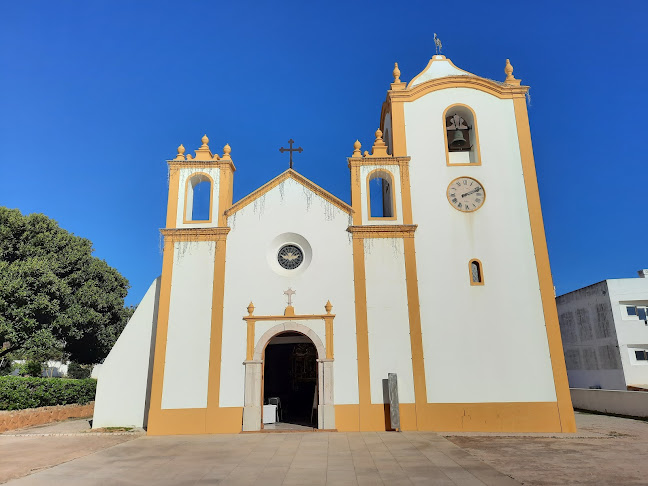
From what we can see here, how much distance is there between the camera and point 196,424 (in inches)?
496

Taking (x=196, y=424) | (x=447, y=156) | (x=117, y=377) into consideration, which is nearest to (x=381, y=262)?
(x=447, y=156)

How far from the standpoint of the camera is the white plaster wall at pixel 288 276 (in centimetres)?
1292

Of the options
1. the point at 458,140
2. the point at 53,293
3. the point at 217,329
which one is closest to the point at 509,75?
the point at 458,140

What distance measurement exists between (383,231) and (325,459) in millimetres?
7192

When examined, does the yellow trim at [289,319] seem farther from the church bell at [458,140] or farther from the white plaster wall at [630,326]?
the white plaster wall at [630,326]

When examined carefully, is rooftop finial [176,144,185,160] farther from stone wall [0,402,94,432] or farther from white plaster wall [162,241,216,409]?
stone wall [0,402,94,432]

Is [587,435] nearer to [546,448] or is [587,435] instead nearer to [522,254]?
[546,448]

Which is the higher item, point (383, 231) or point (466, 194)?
point (466, 194)

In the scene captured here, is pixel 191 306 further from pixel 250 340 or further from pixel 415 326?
pixel 415 326

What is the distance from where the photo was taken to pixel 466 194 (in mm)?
14438

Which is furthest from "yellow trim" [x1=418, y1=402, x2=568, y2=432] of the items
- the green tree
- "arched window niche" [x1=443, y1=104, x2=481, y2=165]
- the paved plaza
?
the green tree

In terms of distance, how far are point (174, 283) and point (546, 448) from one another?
10.9m

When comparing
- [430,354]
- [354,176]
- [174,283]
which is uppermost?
[354,176]

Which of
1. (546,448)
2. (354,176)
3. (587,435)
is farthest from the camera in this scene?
(354,176)
